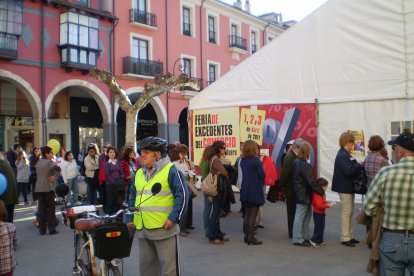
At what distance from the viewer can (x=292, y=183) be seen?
7.41m

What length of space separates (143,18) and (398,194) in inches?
936

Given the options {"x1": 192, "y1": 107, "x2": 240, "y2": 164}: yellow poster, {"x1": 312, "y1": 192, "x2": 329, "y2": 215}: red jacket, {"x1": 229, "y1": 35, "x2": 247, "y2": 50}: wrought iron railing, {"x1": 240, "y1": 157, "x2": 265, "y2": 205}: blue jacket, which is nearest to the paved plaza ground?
{"x1": 312, "y1": 192, "x2": 329, "y2": 215}: red jacket

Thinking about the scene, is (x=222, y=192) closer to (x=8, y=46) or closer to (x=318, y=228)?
(x=318, y=228)

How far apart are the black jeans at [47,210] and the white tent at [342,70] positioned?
5937 millimetres

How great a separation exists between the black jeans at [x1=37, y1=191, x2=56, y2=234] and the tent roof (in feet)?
19.3

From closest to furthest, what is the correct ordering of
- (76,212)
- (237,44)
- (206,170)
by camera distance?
(76,212), (206,170), (237,44)

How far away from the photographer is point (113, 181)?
9.82m

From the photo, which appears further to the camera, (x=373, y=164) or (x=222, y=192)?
(x=222, y=192)

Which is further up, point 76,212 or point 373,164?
point 373,164

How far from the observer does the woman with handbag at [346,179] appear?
695cm

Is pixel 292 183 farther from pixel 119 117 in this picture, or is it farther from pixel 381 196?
pixel 119 117

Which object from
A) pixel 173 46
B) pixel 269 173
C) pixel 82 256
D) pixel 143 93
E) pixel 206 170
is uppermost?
pixel 173 46

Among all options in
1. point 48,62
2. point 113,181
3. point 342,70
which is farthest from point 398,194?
point 48,62

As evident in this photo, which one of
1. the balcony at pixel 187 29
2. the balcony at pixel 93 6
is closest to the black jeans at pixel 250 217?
the balcony at pixel 93 6
